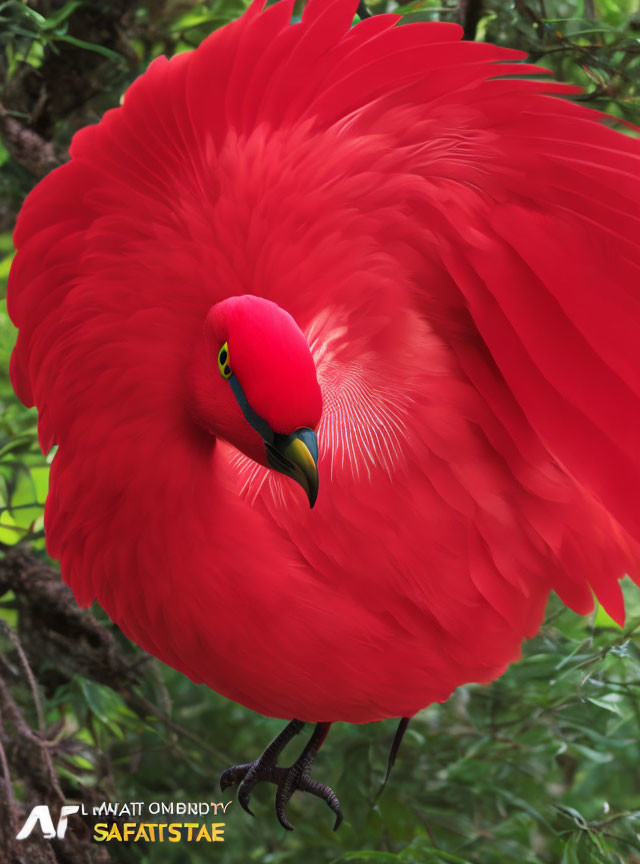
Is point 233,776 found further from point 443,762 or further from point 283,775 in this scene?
point 443,762

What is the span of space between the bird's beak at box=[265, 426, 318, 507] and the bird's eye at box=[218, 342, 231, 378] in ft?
0.10

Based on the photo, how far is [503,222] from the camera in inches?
13.7

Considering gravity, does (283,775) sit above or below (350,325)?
below

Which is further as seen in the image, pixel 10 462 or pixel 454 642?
pixel 10 462

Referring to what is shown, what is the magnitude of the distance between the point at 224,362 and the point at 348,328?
76 millimetres

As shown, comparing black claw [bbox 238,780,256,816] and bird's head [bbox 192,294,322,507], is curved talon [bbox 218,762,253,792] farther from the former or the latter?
bird's head [bbox 192,294,322,507]

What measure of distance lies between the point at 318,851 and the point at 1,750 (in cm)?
26

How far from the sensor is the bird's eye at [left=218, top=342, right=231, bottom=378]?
0.30 metres

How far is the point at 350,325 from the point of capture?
36 centimetres

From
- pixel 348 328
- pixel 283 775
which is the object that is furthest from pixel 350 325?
pixel 283 775

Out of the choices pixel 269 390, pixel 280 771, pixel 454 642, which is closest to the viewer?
pixel 269 390

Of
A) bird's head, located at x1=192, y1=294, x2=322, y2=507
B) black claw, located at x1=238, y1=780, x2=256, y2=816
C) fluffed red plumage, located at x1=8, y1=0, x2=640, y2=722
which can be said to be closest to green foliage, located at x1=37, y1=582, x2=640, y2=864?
black claw, located at x1=238, y1=780, x2=256, y2=816

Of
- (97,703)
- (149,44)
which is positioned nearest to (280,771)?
(97,703)

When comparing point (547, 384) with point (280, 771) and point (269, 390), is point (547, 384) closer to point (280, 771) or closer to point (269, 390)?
point (269, 390)
